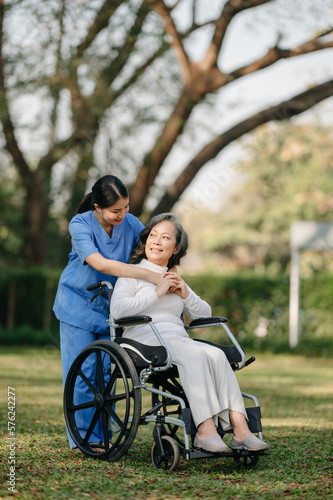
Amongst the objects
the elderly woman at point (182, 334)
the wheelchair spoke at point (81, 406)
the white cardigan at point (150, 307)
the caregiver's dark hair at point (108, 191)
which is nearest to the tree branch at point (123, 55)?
the caregiver's dark hair at point (108, 191)

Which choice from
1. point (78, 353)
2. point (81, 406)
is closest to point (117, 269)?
point (78, 353)

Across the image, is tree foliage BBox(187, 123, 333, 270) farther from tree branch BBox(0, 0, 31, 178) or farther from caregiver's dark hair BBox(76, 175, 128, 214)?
caregiver's dark hair BBox(76, 175, 128, 214)

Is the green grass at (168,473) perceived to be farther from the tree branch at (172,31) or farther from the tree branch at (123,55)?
the tree branch at (123,55)

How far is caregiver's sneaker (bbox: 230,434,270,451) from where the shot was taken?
336 cm

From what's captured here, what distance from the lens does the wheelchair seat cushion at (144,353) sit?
11.5 ft

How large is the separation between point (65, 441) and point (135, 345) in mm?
1087

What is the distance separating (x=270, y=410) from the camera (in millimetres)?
6152

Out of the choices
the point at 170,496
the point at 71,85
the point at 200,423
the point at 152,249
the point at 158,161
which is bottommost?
the point at 170,496

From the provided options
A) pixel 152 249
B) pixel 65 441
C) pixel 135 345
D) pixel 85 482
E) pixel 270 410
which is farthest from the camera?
pixel 270 410

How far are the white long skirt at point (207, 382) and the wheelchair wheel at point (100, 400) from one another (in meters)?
0.25

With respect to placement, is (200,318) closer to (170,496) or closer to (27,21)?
(170,496)

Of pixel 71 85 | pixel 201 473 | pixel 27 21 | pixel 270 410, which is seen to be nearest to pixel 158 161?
pixel 71 85

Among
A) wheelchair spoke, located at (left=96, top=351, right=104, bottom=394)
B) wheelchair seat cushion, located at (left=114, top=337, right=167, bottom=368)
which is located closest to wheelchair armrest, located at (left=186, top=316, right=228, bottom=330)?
wheelchair seat cushion, located at (left=114, top=337, right=167, bottom=368)

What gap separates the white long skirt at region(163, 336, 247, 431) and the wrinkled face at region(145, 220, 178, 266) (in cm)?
60
